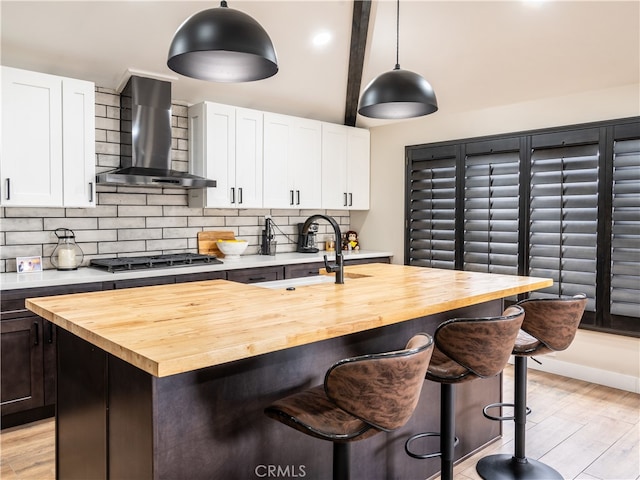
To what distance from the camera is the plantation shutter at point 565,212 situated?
159 inches

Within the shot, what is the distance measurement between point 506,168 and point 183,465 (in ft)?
12.9

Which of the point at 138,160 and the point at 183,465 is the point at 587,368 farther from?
the point at 138,160

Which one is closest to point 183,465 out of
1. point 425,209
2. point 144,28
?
point 144,28

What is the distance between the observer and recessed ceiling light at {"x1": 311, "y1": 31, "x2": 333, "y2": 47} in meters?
4.20

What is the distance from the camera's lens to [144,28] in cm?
365

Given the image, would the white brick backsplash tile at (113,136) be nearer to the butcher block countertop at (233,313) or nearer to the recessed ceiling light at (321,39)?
the recessed ceiling light at (321,39)

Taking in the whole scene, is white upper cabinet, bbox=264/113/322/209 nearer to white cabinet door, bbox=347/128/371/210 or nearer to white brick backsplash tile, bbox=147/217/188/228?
white cabinet door, bbox=347/128/371/210

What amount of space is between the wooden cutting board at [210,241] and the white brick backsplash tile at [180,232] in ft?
0.19

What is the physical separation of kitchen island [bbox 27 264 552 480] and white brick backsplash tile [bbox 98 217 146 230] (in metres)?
1.88

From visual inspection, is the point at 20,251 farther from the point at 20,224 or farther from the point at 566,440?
the point at 566,440

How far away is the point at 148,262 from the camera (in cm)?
386

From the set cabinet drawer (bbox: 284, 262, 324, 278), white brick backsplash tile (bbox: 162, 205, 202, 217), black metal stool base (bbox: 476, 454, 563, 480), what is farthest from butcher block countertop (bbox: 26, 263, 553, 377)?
white brick backsplash tile (bbox: 162, 205, 202, 217)

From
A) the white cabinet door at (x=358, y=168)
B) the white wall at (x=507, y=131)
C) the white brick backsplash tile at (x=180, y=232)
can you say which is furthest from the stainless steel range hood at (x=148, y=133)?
the white wall at (x=507, y=131)

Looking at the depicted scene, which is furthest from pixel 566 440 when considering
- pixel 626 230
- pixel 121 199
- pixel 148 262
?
pixel 121 199
